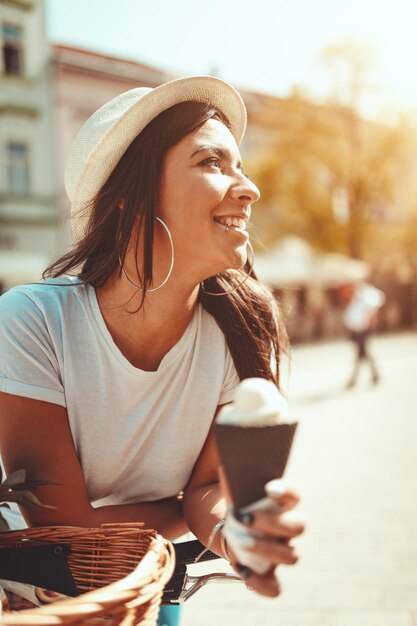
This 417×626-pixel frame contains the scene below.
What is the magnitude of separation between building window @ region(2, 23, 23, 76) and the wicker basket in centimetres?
1811

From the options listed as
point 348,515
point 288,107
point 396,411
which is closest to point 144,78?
point 288,107

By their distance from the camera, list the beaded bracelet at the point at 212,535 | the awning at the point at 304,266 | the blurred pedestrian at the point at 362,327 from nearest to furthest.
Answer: the beaded bracelet at the point at 212,535 < the blurred pedestrian at the point at 362,327 < the awning at the point at 304,266

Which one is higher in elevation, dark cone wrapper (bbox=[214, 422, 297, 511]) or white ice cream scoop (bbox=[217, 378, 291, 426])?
white ice cream scoop (bbox=[217, 378, 291, 426])

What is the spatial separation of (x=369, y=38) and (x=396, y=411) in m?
18.7

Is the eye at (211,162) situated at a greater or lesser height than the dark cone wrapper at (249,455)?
greater

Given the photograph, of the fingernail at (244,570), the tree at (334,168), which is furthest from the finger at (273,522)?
the tree at (334,168)

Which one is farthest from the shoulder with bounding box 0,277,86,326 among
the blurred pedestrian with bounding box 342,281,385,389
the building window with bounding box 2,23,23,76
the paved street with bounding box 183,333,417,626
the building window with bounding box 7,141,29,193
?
the building window with bounding box 2,23,23,76

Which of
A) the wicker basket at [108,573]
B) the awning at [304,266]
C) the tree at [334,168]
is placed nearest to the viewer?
the wicker basket at [108,573]

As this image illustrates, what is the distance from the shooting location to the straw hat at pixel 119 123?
1.58 meters

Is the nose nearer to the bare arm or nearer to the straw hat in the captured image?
the straw hat

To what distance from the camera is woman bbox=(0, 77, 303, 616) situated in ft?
4.87

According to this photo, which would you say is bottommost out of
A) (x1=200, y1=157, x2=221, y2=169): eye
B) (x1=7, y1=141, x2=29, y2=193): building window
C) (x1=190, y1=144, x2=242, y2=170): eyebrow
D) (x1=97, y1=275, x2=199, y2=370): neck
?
(x1=97, y1=275, x2=199, y2=370): neck

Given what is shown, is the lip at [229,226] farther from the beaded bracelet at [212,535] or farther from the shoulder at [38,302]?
the beaded bracelet at [212,535]

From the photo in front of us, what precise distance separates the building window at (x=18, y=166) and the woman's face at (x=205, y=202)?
1677 cm
